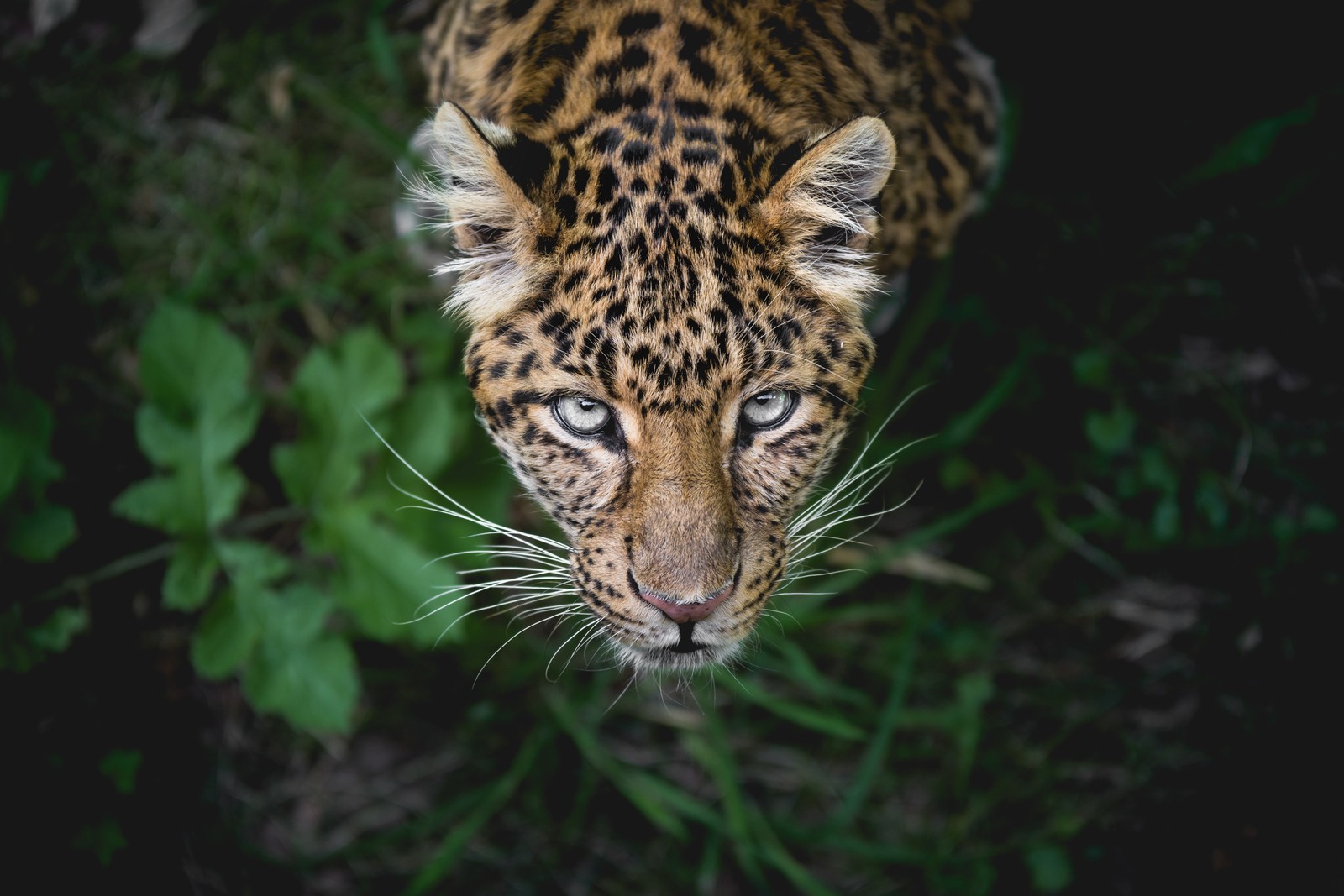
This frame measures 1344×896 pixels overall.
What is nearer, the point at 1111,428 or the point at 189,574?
the point at 189,574

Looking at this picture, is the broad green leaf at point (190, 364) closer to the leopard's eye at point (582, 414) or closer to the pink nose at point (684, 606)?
the leopard's eye at point (582, 414)

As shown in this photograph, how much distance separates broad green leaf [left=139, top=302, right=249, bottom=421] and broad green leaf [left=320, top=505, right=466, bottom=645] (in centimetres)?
59

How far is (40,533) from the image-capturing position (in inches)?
123

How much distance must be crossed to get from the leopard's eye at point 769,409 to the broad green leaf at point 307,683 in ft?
5.91

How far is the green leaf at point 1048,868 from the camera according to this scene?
3.88 metres

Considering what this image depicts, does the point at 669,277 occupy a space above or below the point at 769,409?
above

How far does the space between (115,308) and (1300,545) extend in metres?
5.21

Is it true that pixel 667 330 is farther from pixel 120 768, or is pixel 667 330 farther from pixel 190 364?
pixel 120 768

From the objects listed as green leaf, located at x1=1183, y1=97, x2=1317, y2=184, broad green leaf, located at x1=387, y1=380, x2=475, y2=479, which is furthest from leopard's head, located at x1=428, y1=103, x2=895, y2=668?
green leaf, located at x1=1183, y1=97, x2=1317, y2=184

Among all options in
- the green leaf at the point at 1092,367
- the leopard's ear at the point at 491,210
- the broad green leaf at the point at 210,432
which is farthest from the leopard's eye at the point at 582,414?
the green leaf at the point at 1092,367

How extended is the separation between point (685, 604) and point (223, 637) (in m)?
1.92

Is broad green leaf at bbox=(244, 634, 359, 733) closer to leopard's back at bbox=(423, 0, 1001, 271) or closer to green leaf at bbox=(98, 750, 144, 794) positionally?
green leaf at bbox=(98, 750, 144, 794)

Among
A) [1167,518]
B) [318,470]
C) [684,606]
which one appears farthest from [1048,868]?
[318,470]

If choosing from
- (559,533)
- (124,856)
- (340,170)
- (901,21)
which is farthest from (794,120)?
(124,856)
